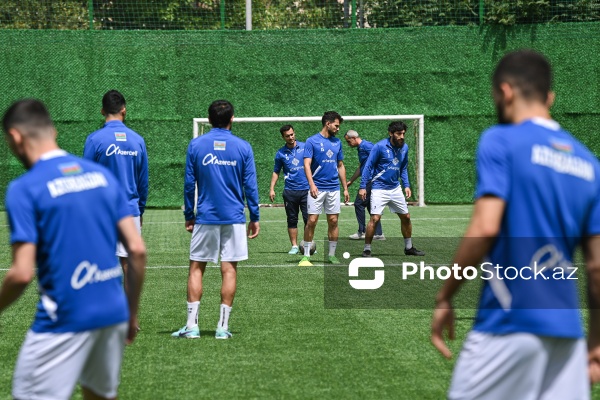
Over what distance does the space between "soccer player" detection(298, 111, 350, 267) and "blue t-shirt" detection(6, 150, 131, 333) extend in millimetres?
10750

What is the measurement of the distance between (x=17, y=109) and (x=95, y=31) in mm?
25778

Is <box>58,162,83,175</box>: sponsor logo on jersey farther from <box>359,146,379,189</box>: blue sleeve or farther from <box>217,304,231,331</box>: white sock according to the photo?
<box>359,146,379,189</box>: blue sleeve

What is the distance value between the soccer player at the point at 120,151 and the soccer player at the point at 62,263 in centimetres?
468

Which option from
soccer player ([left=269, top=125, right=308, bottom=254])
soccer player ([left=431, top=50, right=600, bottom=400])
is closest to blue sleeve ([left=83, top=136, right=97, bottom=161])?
soccer player ([left=431, top=50, right=600, bottom=400])

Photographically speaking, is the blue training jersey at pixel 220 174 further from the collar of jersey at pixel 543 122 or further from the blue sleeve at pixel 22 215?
the collar of jersey at pixel 543 122

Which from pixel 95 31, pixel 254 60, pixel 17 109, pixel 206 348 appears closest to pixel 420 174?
pixel 254 60

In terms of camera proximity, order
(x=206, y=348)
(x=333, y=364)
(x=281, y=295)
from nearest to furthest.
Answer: (x=333, y=364), (x=206, y=348), (x=281, y=295)

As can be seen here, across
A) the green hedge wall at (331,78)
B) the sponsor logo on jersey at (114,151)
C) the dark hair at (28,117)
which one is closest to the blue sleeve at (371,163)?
the sponsor logo on jersey at (114,151)

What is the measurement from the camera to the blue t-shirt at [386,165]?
53.2ft

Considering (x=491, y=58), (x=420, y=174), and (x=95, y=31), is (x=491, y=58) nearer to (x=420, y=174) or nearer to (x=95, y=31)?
(x=420, y=174)

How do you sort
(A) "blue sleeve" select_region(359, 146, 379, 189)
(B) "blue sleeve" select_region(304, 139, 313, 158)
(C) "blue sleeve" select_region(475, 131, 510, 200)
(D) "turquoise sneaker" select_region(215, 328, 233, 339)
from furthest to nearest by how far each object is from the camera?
(A) "blue sleeve" select_region(359, 146, 379, 189) < (B) "blue sleeve" select_region(304, 139, 313, 158) < (D) "turquoise sneaker" select_region(215, 328, 233, 339) < (C) "blue sleeve" select_region(475, 131, 510, 200)

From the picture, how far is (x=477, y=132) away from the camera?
29750 mm

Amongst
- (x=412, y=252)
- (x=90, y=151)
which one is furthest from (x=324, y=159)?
(x=90, y=151)

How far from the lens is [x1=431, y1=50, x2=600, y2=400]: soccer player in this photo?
380 cm
